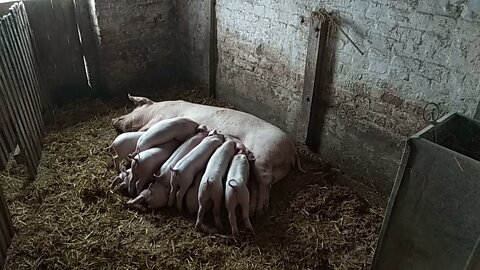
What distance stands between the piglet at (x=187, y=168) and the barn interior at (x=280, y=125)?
0.23 metres

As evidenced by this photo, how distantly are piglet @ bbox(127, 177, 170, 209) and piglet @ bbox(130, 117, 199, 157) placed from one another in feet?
1.35

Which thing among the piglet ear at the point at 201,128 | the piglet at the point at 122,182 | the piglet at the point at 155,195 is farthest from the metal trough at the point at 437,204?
the piglet at the point at 122,182

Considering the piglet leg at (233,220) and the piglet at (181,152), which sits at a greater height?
the piglet at (181,152)

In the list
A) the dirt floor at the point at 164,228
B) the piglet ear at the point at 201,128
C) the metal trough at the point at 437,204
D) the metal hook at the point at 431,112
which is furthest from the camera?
the piglet ear at the point at 201,128

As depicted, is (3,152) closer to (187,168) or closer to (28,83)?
(28,83)

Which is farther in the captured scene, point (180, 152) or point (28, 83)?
point (28, 83)

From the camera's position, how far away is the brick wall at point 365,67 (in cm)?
323

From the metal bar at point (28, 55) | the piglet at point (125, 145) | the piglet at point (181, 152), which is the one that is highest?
the metal bar at point (28, 55)

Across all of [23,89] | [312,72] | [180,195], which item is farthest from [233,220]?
[23,89]

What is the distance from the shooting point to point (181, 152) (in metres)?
3.77

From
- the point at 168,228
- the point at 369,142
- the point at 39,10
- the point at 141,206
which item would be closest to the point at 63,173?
the point at 141,206

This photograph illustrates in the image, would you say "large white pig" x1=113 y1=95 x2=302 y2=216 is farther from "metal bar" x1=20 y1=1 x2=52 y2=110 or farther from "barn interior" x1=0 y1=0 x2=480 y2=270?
"metal bar" x1=20 y1=1 x2=52 y2=110

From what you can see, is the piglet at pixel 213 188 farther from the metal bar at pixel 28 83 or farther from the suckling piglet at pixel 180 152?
the metal bar at pixel 28 83

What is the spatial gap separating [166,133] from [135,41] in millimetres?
2219
